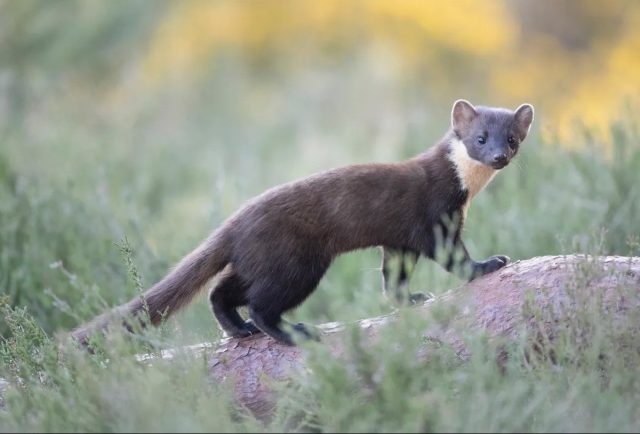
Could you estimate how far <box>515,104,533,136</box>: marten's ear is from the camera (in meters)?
6.06

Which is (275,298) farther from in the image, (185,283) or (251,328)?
(185,283)

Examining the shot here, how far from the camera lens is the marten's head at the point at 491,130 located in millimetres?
5859

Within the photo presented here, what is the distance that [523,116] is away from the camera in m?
6.07

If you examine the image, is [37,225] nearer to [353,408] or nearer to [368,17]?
[353,408]

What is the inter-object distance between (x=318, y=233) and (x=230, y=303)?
58cm

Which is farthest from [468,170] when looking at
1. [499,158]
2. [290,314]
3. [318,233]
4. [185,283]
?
[185,283]

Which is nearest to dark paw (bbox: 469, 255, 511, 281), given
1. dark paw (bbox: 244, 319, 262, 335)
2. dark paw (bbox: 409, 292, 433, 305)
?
dark paw (bbox: 409, 292, 433, 305)

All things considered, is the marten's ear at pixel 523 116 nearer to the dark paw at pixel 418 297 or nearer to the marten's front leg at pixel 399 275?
the marten's front leg at pixel 399 275

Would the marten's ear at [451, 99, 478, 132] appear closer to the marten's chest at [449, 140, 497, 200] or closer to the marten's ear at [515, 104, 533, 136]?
the marten's chest at [449, 140, 497, 200]

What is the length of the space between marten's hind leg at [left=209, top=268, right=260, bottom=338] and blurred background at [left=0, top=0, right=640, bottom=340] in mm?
476

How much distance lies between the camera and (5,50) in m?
14.9

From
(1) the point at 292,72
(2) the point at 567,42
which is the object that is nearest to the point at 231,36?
(1) the point at 292,72

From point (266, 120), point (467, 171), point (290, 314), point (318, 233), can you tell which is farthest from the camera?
point (266, 120)

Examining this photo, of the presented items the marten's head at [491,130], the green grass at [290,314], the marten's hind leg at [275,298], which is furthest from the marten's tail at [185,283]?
the marten's head at [491,130]
